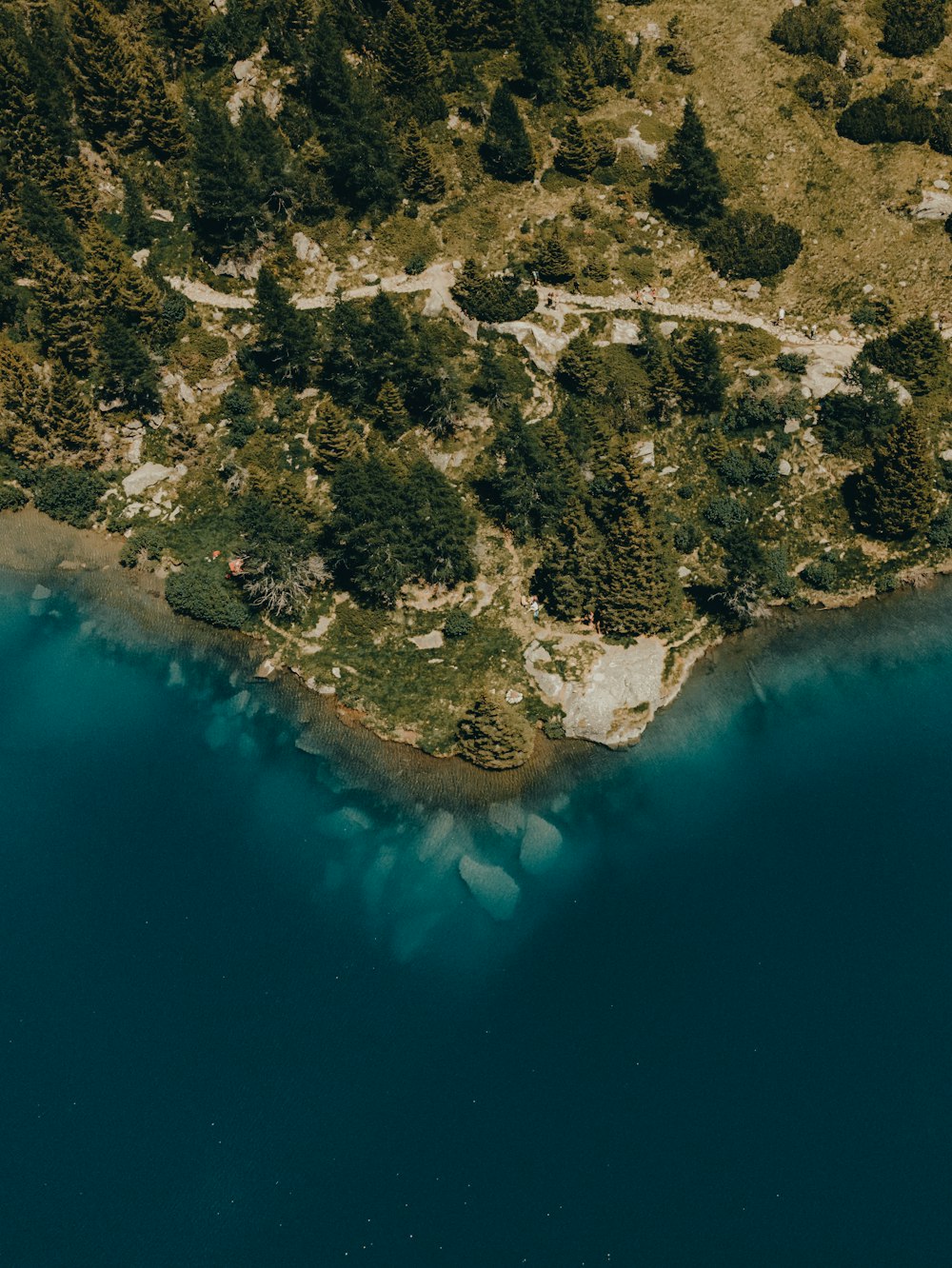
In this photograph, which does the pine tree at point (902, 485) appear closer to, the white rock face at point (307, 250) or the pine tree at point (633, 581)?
the pine tree at point (633, 581)

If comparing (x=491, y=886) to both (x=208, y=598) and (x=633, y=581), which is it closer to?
(x=633, y=581)

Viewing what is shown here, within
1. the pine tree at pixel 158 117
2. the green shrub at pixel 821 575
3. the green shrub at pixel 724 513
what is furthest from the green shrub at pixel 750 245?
the pine tree at pixel 158 117

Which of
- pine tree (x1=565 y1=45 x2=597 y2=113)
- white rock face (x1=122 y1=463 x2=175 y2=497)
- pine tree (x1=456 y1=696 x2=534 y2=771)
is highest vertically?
pine tree (x1=565 y1=45 x2=597 y2=113)

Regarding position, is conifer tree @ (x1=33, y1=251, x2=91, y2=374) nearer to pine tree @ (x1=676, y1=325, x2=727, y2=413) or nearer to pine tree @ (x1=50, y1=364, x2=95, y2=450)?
pine tree @ (x1=50, y1=364, x2=95, y2=450)

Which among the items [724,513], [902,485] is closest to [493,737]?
[724,513]

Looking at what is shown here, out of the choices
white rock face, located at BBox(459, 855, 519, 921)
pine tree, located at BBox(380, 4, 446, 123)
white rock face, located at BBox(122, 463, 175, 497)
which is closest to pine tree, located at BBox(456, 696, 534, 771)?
white rock face, located at BBox(459, 855, 519, 921)

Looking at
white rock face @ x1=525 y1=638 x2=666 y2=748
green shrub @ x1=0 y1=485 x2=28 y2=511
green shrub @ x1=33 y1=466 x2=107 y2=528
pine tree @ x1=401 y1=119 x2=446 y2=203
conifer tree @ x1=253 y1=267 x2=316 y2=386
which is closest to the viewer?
white rock face @ x1=525 y1=638 x2=666 y2=748
